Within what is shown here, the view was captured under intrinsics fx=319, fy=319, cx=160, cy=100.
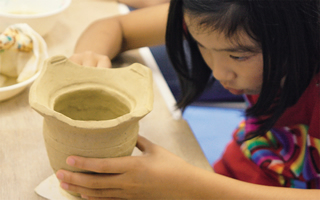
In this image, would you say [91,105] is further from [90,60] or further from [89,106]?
[90,60]

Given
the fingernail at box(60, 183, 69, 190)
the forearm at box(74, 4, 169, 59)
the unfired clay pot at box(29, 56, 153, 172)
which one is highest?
the unfired clay pot at box(29, 56, 153, 172)

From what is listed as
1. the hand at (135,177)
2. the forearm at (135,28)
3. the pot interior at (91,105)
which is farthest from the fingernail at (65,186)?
the forearm at (135,28)

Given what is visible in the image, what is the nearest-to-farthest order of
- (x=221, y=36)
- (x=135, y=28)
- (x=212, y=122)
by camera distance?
1. (x=221, y=36)
2. (x=135, y=28)
3. (x=212, y=122)

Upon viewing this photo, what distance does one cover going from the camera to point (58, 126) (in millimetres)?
487

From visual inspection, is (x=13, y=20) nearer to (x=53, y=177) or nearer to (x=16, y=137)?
(x=16, y=137)

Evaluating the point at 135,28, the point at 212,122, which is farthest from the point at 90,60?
the point at 212,122

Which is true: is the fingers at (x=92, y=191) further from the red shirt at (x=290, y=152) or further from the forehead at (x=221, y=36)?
the red shirt at (x=290, y=152)

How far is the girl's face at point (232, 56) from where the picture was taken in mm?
640

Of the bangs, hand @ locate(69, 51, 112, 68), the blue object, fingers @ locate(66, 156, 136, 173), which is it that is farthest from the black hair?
the blue object

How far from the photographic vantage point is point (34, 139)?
71 centimetres

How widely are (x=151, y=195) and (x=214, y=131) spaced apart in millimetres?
938

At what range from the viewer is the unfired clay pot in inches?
18.6

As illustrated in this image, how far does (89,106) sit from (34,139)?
0.59 ft

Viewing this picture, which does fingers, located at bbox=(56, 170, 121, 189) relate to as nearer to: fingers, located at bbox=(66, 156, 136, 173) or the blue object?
fingers, located at bbox=(66, 156, 136, 173)
